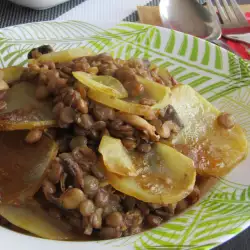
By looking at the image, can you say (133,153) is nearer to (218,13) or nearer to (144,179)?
(144,179)

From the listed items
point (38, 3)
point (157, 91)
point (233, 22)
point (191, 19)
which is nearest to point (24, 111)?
point (157, 91)

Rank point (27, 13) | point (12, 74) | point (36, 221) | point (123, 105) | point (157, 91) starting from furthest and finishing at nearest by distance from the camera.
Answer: point (27, 13) → point (12, 74) → point (157, 91) → point (123, 105) → point (36, 221)

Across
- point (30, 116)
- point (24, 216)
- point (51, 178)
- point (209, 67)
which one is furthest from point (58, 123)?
point (209, 67)

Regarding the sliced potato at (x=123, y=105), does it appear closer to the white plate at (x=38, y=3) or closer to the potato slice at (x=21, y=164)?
the potato slice at (x=21, y=164)

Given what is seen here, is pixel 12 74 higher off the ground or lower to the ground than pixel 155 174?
higher

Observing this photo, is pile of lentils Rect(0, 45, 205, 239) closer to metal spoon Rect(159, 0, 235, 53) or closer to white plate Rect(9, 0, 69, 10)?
metal spoon Rect(159, 0, 235, 53)

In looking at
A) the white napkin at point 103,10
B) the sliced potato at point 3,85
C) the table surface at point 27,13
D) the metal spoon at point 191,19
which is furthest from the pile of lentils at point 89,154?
the table surface at point 27,13

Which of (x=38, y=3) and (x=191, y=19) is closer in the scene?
(x=191, y=19)

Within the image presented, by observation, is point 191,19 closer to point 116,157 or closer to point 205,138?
point 205,138
